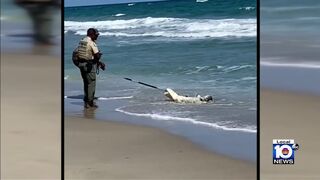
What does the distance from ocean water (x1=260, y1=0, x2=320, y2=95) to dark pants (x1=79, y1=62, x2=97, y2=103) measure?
1.13 m

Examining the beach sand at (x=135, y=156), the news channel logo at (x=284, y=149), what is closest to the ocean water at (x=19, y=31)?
the beach sand at (x=135, y=156)

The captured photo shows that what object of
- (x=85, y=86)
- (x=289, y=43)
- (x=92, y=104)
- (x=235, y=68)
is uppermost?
(x=289, y=43)

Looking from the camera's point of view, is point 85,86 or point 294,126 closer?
point 294,126

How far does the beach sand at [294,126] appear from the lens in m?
3.74

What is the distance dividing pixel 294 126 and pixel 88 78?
1.42 m

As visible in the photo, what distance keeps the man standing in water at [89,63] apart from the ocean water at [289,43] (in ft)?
3.65

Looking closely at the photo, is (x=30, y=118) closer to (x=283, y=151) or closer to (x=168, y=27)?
(x=168, y=27)

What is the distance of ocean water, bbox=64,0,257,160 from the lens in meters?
3.80

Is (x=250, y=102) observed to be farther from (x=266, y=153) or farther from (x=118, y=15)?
(x=118, y=15)

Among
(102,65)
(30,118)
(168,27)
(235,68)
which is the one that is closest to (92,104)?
(102,65)

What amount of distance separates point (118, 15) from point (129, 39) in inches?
7.2

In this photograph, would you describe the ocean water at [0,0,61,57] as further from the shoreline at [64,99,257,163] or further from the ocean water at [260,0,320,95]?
the ocean water at [260,0,320,95]

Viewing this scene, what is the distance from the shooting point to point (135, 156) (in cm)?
383

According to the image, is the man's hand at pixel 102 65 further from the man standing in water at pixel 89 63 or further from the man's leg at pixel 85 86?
the man's leg at pixel 85 86
